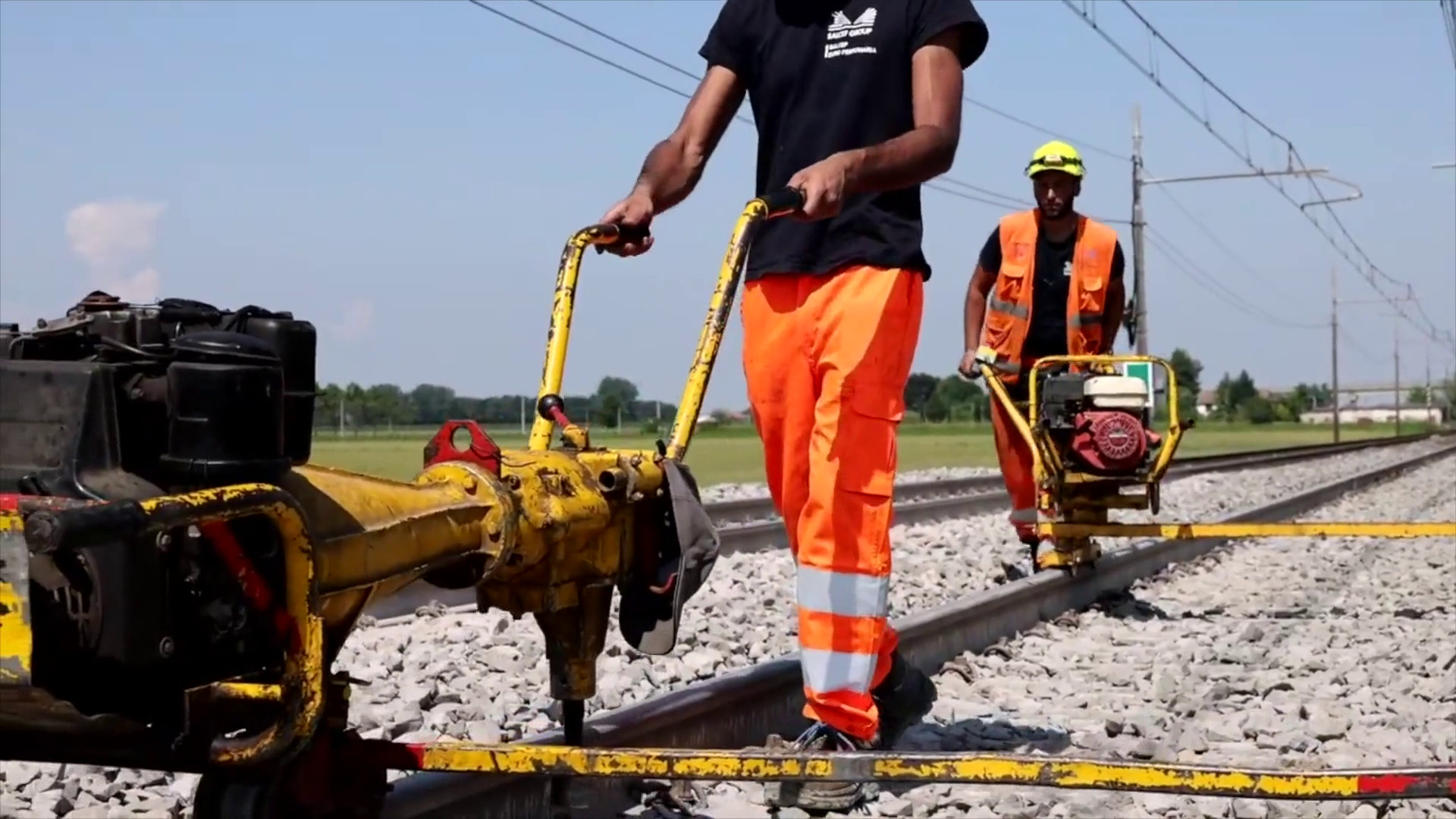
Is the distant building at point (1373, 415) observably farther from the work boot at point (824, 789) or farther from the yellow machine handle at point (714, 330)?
the yellow machine handle at point (714, 330)

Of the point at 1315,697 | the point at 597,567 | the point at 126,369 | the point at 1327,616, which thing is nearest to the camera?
the point at 126,369

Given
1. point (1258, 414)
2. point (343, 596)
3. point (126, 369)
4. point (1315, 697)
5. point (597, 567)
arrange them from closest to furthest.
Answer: point (126, 369), point (343, 596), point (597, 567), point (1315, 697), point (1258, 414)

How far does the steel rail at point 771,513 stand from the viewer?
6.50 metres

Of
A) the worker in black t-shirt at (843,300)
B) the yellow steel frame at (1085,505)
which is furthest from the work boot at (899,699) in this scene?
the yellow steel frame at (1085,505)

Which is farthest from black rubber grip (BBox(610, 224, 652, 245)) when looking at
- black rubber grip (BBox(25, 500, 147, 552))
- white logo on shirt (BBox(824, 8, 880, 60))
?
black rubber grip (BBox(25, 500, 147, 552))

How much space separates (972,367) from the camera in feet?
25.0

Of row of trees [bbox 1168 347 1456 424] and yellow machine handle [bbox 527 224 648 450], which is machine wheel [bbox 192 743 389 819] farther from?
row of trees [bbox 1168 347 1456 424]

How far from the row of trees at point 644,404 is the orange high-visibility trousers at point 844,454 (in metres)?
0.17

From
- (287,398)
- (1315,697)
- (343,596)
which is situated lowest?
(1315,697)

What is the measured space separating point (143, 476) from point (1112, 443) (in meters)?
5.58

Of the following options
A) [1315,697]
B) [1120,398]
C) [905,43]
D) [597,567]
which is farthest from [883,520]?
[1120,398]

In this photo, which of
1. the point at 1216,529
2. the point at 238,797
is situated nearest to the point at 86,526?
the point at 238,797

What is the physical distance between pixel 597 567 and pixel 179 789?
1.19 metres

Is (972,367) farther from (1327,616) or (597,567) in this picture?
(597,567)
